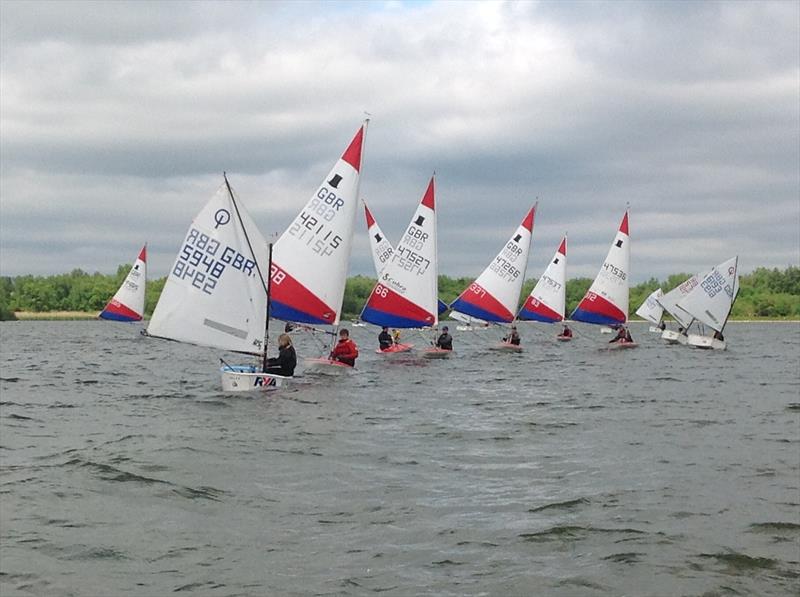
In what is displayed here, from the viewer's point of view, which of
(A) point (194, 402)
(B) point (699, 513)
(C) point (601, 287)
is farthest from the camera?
(C) point (601, 287)

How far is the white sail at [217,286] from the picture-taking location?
24750mm

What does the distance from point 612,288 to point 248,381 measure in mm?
37942

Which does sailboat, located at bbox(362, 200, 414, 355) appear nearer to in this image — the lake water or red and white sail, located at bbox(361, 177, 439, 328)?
red and white sail, located at bbox(361, 177, 439, 328)

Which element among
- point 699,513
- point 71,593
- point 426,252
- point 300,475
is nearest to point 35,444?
point 300,475

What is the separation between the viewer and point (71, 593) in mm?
8406

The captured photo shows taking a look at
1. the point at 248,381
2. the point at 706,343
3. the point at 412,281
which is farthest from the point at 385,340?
the point at 706,343

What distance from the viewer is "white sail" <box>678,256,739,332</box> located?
54.8m

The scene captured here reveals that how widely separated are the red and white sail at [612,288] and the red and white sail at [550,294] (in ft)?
9.38

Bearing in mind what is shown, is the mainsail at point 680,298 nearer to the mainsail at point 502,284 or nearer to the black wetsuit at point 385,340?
the mainsail at point 502,284

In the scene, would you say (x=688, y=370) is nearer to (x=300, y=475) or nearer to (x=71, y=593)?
(x=300, y=475)

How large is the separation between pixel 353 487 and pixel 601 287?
154ft

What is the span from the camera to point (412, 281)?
40.5 metres

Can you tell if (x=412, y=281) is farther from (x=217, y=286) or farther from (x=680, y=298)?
(x=680, y=298)

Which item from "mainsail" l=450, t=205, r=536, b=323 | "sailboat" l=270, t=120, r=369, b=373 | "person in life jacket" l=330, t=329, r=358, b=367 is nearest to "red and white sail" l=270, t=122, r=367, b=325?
"sailboat" l=270, t=120, r=369, b=373
